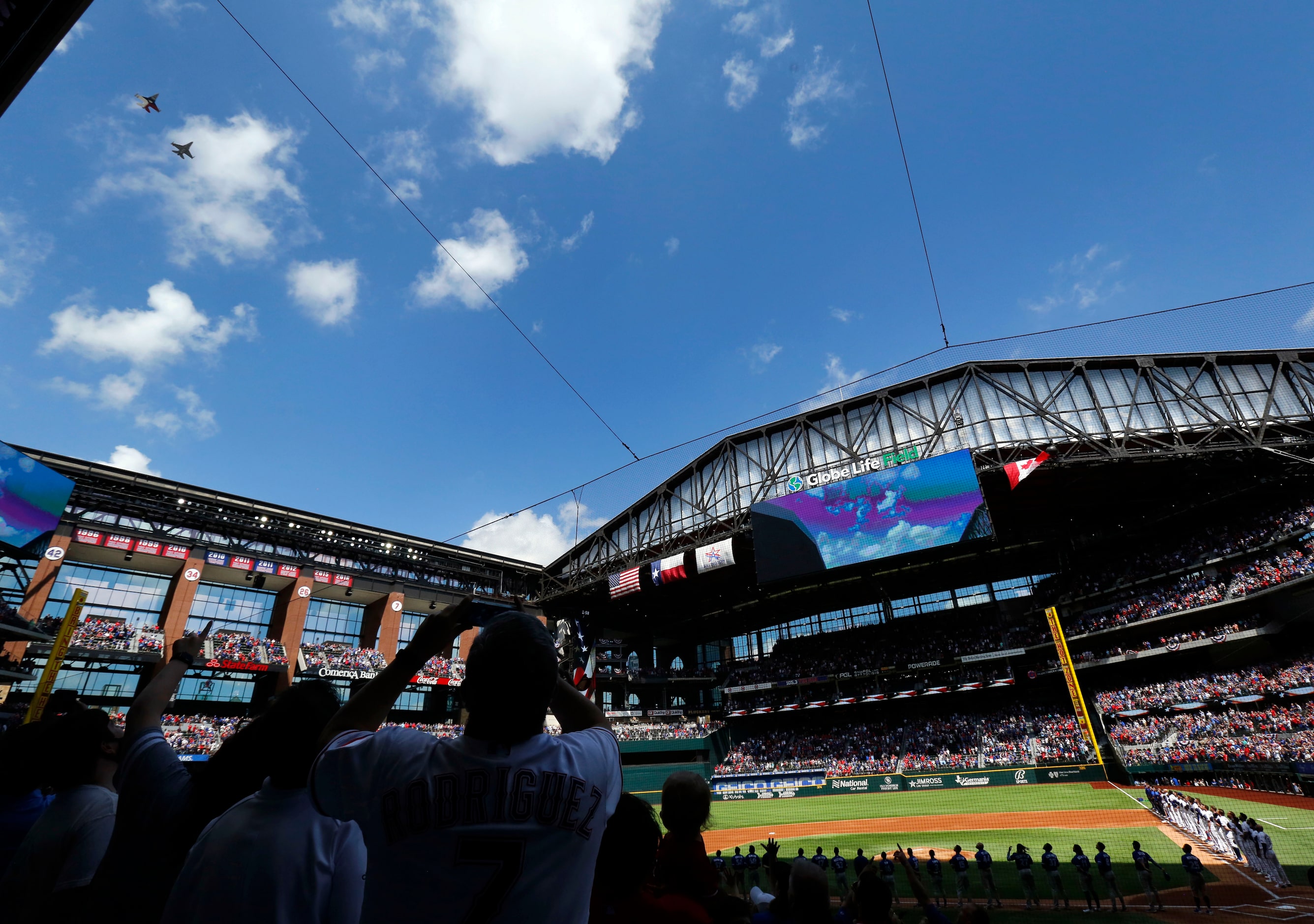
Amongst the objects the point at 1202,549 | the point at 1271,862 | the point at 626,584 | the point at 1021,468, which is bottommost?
the point at 1271,862

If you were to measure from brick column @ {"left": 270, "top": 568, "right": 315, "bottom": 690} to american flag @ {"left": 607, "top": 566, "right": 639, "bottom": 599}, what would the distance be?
20.7 metres

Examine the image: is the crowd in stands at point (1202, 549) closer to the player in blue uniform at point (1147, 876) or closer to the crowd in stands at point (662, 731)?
the player in blue uniform at point (1147, 876)

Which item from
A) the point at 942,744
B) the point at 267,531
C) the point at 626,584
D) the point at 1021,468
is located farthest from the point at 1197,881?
the point at 267,531

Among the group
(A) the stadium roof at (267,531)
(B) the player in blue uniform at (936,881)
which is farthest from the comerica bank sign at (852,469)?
(A) the stadium roof at (267,531)

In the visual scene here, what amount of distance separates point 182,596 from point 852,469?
41.2 meters

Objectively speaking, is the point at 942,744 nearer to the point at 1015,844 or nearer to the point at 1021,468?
the point at 1021,468

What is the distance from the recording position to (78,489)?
35469mm

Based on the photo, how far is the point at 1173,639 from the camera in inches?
1352

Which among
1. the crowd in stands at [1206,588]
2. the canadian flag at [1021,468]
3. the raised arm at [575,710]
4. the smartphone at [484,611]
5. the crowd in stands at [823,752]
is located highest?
the canadian flag at [1021,468]

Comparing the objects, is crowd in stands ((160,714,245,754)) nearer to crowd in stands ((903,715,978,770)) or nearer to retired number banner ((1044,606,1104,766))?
crowd in stands ((903,715,978,770))

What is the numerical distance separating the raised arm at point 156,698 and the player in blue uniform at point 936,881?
50.9 feet

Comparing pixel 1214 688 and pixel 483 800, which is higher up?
pixel 1214 688

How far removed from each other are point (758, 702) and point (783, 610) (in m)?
7.95

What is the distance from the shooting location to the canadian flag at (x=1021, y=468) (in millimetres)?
29344
